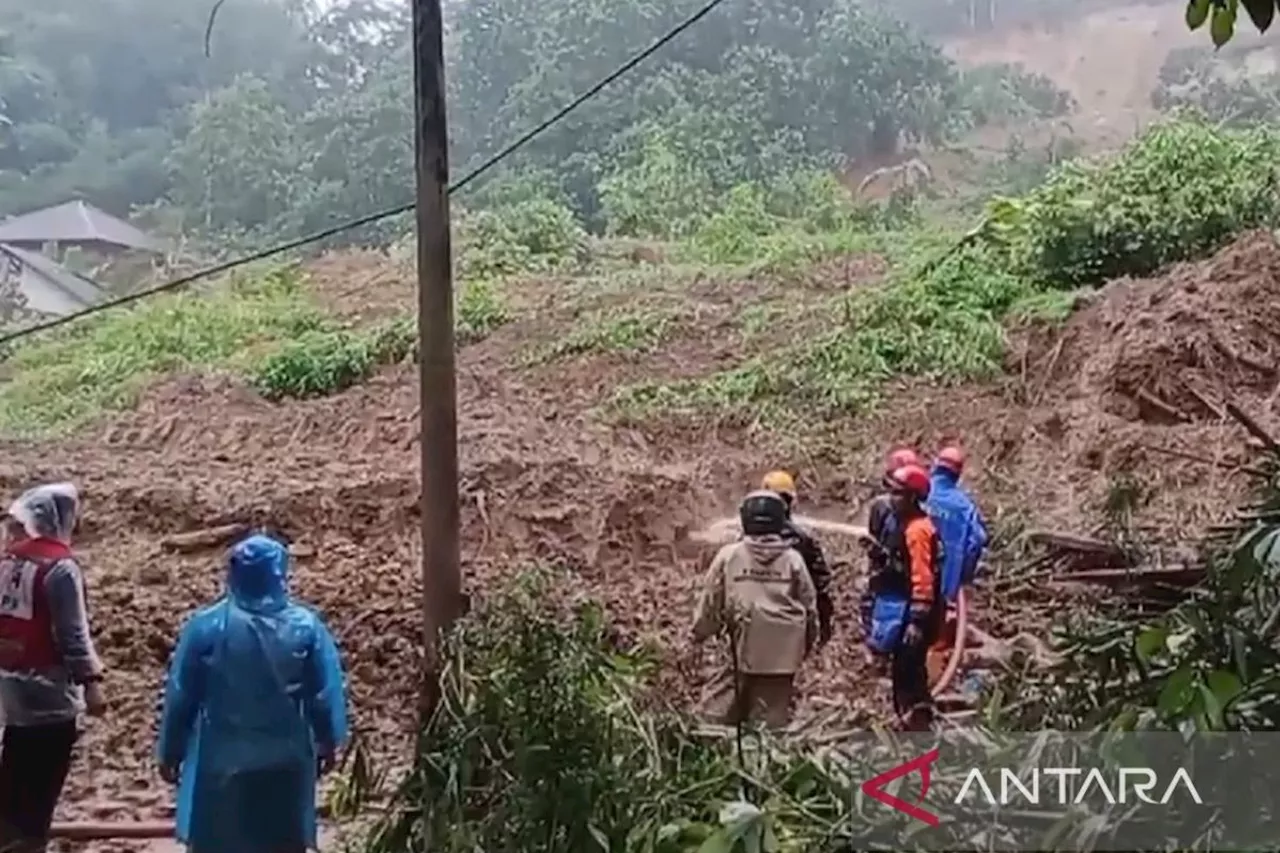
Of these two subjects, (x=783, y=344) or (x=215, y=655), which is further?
(x=783, y=344)

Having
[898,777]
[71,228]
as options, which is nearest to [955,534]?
[898,777]

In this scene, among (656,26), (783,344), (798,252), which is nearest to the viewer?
(783,344)

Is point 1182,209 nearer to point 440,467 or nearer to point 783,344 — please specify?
point 783,344

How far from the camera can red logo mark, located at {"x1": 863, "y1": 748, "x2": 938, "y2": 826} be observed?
217cm

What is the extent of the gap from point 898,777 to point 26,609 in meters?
2.24

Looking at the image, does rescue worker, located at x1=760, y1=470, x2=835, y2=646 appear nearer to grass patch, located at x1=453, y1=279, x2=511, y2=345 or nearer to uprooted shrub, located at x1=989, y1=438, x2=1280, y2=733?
uprooted shrub, located at x1=989, y1=438, x2=1280, y2=733

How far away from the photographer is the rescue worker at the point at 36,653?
11.5 feet

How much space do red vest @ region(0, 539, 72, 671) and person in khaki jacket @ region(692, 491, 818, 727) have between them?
5.50 ft

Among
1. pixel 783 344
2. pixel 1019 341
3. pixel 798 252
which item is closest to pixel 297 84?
pixel 798 252

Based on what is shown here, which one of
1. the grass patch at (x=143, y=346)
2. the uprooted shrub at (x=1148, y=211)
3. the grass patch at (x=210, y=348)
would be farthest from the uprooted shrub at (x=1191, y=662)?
the grass patch at (x=143, y=346)

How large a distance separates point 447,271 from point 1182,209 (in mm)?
7922

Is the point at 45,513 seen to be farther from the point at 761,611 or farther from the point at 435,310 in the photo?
the point at 761,611

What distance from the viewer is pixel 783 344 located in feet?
35.3

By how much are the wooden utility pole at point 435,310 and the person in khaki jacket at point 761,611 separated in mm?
721
